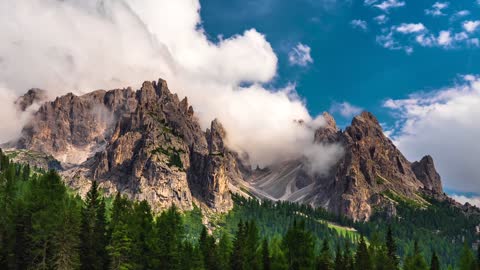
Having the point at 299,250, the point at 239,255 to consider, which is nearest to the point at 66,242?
the point at 239,255

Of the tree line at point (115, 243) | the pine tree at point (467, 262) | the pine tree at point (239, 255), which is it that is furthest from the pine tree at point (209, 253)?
the pine tree at point (467, 262)

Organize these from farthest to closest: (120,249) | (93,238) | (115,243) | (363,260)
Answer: (363,260) < (93,238) < (115,243) < (120,249)

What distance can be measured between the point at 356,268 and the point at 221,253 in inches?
1137

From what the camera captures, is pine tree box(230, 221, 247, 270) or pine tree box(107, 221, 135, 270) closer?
pine tree box(107, 221, 135, 270)

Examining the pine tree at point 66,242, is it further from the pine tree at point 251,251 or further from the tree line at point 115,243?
the pine tree at point 251,251

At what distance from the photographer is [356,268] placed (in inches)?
4247

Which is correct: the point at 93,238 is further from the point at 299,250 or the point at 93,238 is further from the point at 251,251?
the point at 299,250

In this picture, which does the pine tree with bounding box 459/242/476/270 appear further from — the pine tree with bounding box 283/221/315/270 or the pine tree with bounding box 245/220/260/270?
the pine tree with bounding box 245/220/260/270

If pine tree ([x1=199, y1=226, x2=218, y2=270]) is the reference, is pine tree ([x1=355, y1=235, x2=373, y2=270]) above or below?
above

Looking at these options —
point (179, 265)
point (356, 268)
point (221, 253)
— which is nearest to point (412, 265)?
point (356, 268)

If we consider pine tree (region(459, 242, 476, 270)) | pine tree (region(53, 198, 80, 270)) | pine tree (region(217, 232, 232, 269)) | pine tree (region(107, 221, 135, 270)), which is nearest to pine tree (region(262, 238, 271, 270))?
pine tree (region(217, 232, 232, 269))

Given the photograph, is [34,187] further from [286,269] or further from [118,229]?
[286,269]

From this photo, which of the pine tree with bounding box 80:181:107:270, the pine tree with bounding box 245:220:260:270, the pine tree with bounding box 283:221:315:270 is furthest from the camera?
the pine tree with bounding box 245:220:260:270

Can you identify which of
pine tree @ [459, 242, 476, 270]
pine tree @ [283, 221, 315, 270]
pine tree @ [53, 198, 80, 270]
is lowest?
pine tree @ [53, 198, 80, 270]
